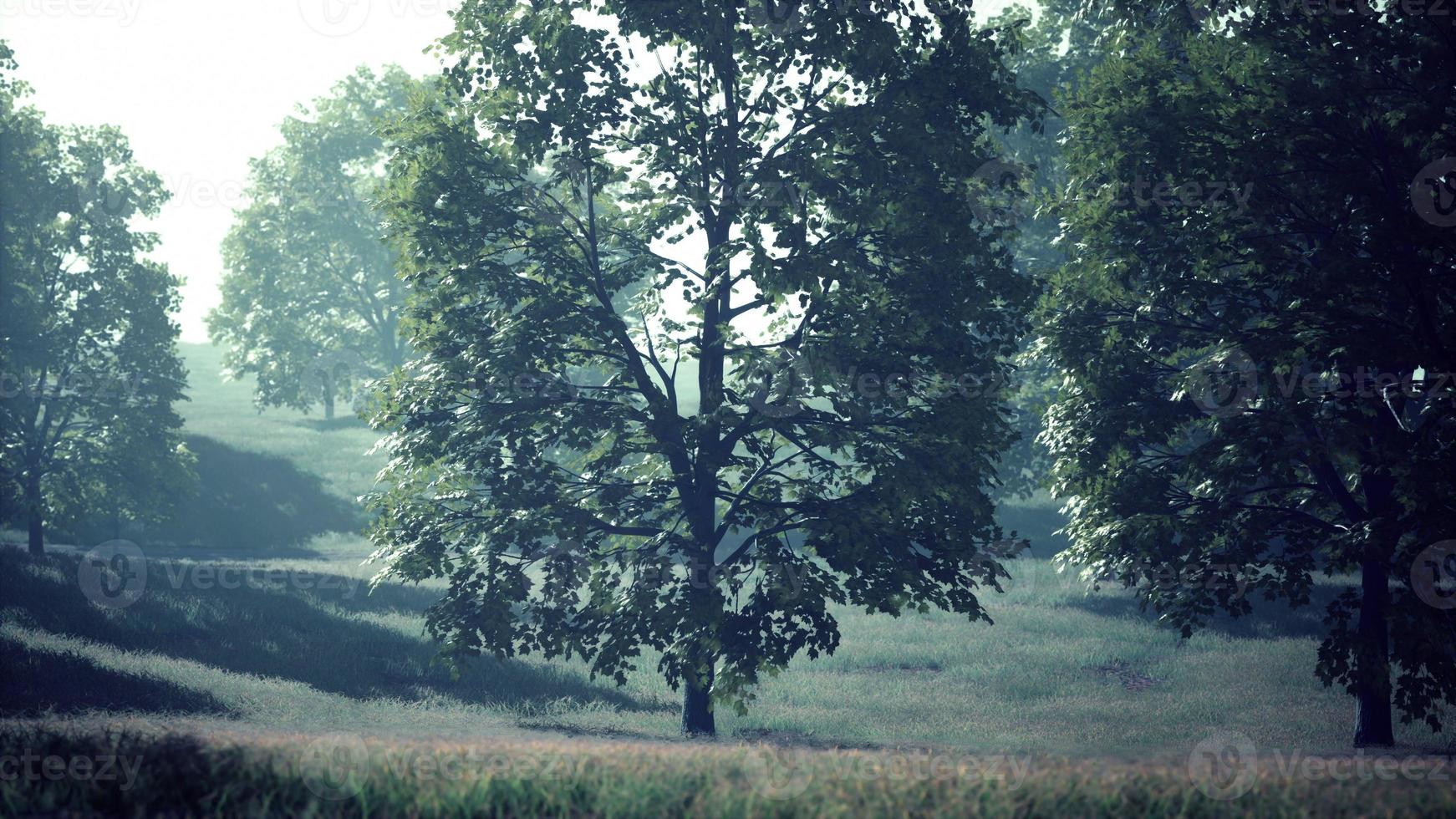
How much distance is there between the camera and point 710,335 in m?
15.7

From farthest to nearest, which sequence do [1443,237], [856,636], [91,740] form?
[856,636], [1443,237], [91,740]

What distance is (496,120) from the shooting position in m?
15.1

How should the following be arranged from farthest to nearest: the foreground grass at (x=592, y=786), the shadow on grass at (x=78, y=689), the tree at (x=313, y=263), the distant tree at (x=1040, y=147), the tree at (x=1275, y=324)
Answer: the tree at (x=313, y=263) → the distant tree at (x=1040, y=147) → the shadow on grass at (x=78, y=689) → the tree at (x=1275, y=324) → the foreground grass at (x=592, y=786)

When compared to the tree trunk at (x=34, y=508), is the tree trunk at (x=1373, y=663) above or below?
below

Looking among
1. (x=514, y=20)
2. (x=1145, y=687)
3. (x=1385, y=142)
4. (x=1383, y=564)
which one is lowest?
(x=1145, y=687)

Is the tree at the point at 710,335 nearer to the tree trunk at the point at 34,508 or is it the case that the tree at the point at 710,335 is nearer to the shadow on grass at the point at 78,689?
the shadow on grass at the point at 78,689

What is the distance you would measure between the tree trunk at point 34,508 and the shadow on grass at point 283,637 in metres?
2.41

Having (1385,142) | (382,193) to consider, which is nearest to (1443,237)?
(1385,142)

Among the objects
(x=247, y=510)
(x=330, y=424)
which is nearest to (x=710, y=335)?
(x=247, y=510)

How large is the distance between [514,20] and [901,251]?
638 cm

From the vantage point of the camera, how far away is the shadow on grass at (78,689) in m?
15.0

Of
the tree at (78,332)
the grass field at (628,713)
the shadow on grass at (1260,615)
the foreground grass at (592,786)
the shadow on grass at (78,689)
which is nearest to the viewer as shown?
the foreground grass at (592,786)

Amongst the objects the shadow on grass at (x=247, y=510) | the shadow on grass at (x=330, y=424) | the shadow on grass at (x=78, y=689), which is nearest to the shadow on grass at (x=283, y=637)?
the shadow on grass at (x=78, y=689)

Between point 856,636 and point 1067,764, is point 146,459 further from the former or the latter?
point 1067,764
